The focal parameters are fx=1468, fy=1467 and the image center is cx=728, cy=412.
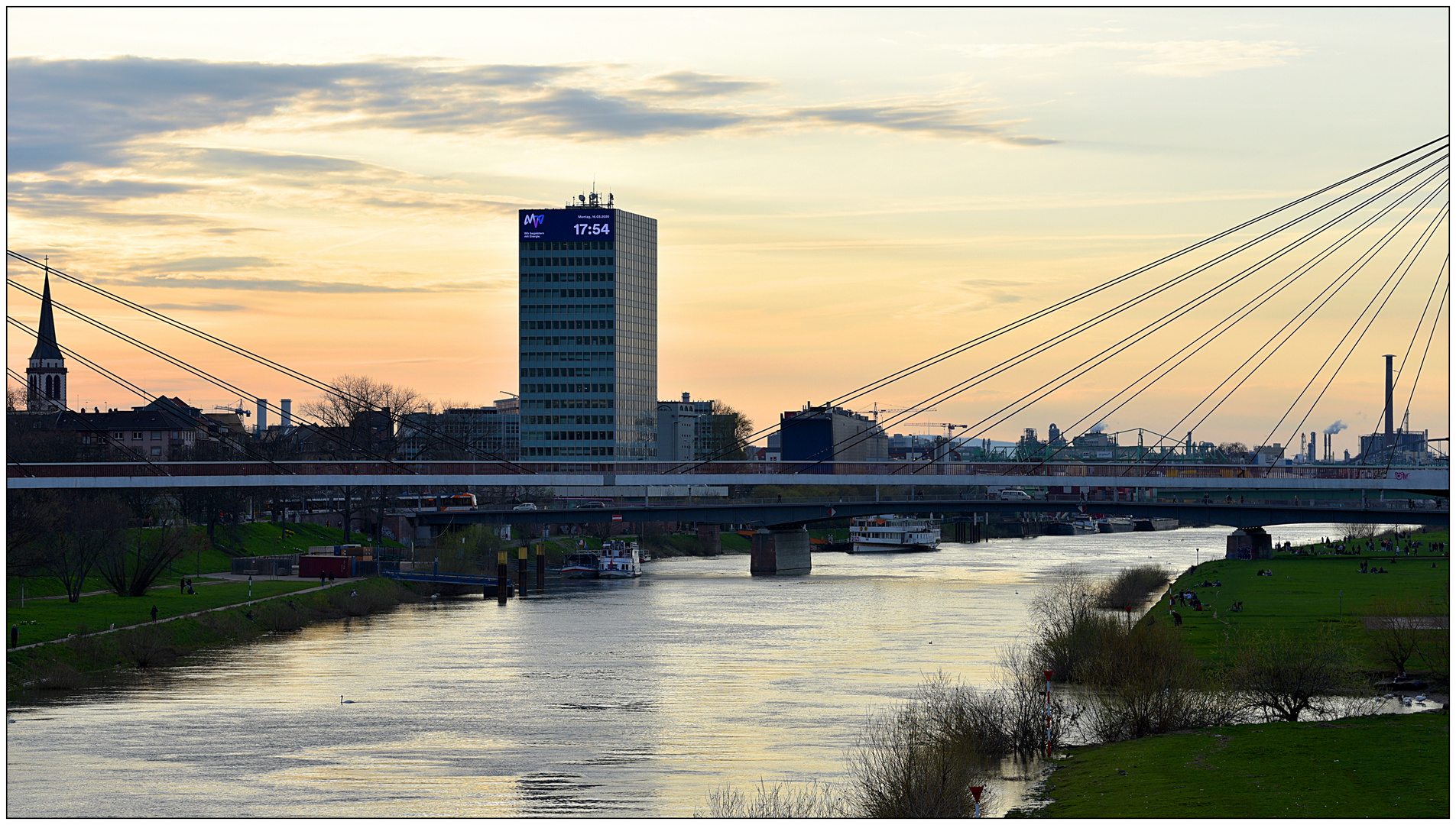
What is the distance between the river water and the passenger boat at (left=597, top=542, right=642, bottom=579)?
2594cm

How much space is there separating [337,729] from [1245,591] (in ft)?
146

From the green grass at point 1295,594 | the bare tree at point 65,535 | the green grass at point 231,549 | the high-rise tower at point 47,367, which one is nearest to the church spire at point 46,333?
the high-rise tower at point 47,367

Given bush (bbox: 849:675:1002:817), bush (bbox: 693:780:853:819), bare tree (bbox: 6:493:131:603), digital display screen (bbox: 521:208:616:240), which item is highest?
digital display screen (bbox: 521:208:616:240)

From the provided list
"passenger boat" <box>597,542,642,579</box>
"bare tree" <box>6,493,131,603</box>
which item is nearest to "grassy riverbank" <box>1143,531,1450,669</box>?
"passenger boat" <box>597,542,642,579</box>

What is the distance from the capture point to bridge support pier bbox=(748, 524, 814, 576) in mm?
100500

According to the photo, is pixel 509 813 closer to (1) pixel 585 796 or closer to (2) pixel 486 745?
(1) pixel 585 796

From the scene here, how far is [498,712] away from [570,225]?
463ft

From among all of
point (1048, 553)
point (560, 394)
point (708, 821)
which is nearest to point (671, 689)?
point (708, 821)

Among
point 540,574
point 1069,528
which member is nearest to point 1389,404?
point 1069,528

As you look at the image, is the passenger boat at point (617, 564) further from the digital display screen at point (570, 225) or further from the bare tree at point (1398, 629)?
the digital display screen at point (570, 225)

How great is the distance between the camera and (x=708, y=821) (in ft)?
60.5

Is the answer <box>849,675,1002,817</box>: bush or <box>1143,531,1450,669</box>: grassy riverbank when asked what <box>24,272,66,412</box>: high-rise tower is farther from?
<box>849,675,1002,817</box>: bush

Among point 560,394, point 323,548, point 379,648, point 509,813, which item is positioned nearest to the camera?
point 509,813

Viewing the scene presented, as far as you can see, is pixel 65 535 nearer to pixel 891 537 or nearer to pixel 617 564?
pixel 617 564
